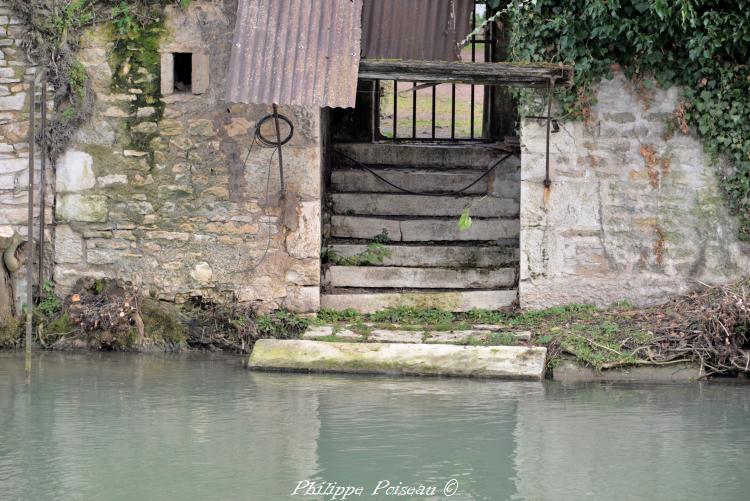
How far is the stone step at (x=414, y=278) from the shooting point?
1020cm

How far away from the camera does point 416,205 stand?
1099cm

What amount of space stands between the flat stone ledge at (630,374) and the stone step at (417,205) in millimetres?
2579

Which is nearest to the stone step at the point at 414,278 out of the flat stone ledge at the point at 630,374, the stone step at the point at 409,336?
the stone step at the point at 409,336

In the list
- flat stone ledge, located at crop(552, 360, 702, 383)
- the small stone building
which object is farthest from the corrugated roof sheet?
flat stone ledge, located at crop(552, 360, 702, 383)

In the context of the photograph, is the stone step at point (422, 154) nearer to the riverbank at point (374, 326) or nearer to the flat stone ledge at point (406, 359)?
the riverbank at point (374, 326)

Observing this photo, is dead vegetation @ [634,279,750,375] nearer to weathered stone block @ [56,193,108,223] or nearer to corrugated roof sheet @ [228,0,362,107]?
corrugated roof sheet @ [228,0,362,107]

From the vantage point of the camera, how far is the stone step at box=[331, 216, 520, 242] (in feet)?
35.0

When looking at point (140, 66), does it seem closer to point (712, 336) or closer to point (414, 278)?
point (414, 278)

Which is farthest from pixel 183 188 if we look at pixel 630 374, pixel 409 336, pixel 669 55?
pixel 669 55

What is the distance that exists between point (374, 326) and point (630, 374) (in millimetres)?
2161

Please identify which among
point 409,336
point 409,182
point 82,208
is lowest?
point 409,336

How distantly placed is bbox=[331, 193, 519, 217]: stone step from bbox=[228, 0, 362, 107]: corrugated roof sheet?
237 centimetres

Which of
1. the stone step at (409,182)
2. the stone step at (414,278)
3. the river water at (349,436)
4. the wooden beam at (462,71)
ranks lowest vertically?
the river water at (349,436)

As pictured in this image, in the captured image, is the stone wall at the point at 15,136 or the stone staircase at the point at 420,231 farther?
the stone staircase at the point at 420,231
